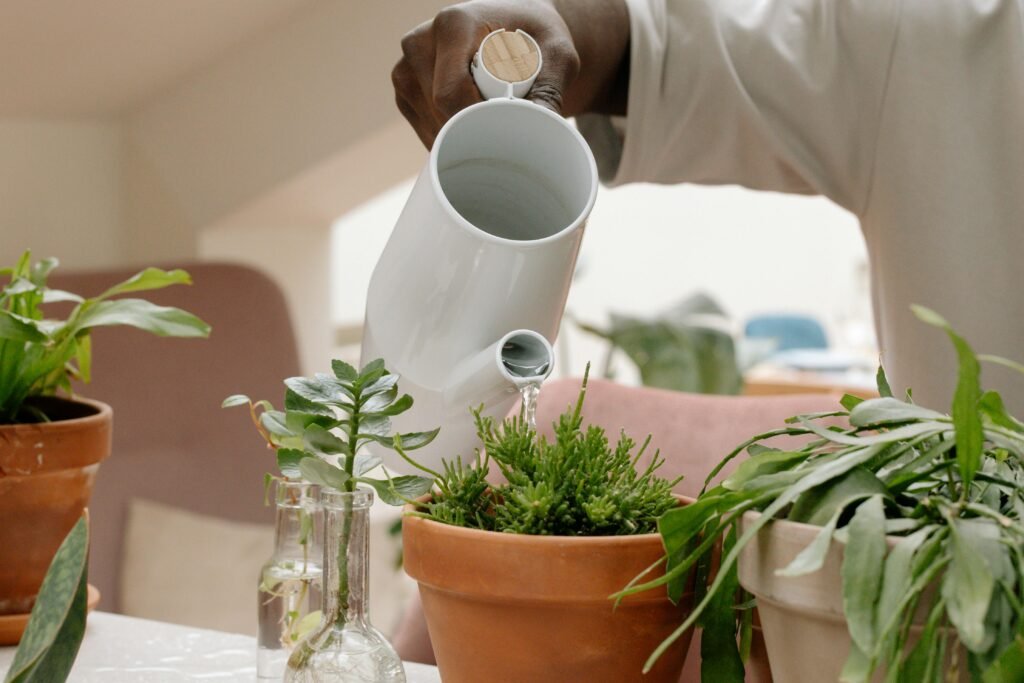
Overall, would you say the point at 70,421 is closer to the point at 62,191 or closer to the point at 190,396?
the point at 190,396

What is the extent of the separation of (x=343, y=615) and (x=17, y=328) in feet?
1.03

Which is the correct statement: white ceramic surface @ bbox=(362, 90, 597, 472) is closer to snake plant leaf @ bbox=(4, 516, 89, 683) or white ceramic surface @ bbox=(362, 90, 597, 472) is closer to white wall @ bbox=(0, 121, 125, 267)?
snake plant leaf @ bbox=(4, 516, 89, 683)

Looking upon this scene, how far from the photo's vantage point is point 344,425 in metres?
0.59

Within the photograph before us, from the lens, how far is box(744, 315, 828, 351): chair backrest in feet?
16.6

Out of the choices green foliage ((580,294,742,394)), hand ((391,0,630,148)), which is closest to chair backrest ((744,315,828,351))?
green foliage ((580,294,742,394))

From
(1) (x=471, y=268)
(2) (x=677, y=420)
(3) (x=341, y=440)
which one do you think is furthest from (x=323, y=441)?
(2) (x=677, y=420)

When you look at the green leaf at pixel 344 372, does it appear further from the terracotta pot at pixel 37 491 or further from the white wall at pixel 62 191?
the white wall at pixel 62 191

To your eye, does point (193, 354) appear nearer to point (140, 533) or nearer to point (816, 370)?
point (140, 533)

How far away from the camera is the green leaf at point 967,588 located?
39cm

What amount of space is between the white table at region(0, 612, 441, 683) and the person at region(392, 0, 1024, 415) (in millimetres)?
508

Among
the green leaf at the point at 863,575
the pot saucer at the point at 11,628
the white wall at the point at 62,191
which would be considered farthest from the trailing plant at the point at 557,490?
the white wall at the point at 62,191

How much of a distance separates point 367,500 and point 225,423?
1.57 m

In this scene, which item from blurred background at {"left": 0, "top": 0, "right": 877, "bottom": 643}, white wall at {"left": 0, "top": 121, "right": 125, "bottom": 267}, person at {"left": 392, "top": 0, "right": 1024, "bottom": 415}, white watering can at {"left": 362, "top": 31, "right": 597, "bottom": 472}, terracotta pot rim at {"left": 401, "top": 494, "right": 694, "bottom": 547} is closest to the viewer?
terracotta pot rim at {"left": 401, "top": 494, "right": 694, "bottom": 547}

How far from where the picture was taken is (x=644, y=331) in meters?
2.39
